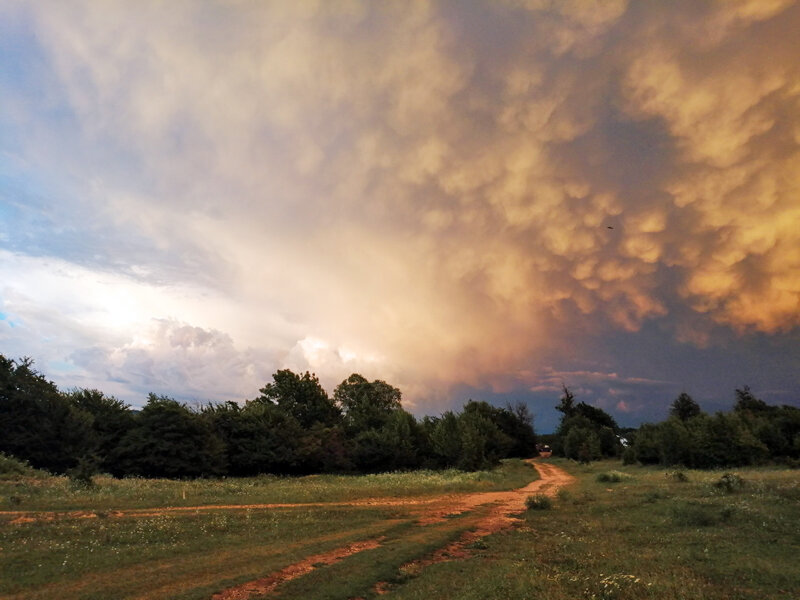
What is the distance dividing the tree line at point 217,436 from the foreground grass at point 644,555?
3382 cm

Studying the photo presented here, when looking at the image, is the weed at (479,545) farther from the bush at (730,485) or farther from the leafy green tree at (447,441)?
the leafy green tree at (447,441)

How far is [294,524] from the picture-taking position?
23.9 m

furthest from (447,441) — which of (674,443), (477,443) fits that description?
(674,443)

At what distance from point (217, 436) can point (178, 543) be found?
155 feet

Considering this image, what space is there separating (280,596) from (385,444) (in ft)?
208

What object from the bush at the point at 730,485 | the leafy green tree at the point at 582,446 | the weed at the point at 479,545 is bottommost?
the weed at the point at 479,545

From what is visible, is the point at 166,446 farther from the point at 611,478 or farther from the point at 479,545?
the point at 611,478

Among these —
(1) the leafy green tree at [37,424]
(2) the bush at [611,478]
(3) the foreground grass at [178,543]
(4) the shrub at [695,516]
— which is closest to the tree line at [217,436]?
(1) the leafy green tree at [37,424]

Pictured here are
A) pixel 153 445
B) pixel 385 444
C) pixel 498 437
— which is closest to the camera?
pixel 153 445

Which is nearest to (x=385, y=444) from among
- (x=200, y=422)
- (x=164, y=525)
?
(x=200, y=422)

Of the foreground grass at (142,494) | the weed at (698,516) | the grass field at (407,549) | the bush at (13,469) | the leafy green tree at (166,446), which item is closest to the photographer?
the grass field at (407,549)

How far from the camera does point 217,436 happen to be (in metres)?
62.5

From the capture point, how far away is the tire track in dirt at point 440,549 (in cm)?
1340

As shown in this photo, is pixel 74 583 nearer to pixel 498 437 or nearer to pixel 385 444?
pixel 385 444
